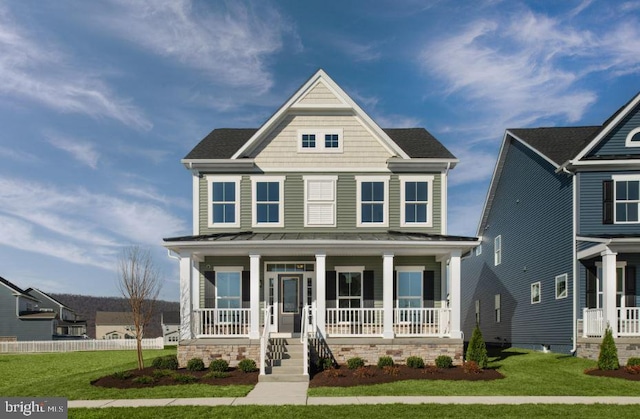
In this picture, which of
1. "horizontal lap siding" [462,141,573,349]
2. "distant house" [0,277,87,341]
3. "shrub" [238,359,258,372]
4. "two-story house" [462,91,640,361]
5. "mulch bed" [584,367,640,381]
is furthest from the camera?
"distant house" [0,277,87,341]

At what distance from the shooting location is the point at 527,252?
1003 inches

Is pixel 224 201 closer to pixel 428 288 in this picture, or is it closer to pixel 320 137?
pixel 320 137

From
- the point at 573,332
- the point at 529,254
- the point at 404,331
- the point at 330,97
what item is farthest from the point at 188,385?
the point at 529,254

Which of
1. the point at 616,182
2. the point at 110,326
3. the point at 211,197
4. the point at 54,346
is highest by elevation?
the point at 616,182

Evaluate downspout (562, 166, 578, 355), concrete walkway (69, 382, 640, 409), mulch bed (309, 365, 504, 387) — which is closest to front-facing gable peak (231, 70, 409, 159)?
downspout (562, 166, 578, 355)

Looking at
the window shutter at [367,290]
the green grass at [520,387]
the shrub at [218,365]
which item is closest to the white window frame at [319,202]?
the window shutter at [367,290]

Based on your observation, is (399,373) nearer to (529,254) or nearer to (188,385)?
(188,385)

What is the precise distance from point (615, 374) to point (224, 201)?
536 inches

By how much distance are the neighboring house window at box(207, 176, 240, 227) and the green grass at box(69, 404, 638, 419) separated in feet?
32.6

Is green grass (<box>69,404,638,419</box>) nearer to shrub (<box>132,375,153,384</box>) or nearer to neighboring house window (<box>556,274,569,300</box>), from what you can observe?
shrub (<box>132,375,153,384</box>)

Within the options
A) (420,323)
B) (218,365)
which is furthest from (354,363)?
(218,365)

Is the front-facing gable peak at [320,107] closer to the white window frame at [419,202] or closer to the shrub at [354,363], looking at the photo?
the white window frame at [419,202]

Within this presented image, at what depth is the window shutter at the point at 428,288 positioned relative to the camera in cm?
2086

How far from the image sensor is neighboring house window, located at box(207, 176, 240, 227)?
69.9 ft
